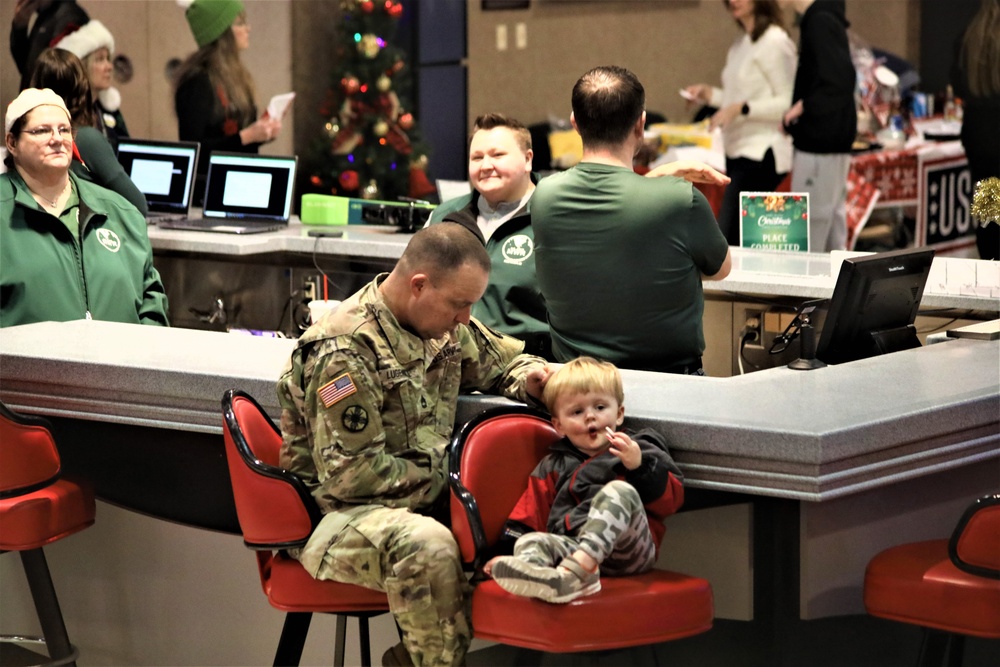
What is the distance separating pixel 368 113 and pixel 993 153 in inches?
181

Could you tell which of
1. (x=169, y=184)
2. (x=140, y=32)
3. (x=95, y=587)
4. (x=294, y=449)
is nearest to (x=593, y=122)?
(x=294, y=449)

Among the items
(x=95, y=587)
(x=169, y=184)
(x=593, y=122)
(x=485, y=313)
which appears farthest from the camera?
(x=169, y=184)

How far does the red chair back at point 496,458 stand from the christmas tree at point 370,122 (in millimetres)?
7003

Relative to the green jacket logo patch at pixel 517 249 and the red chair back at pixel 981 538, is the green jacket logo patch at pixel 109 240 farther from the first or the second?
the red chair back at pixel 981 538

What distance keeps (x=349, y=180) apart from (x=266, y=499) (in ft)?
23.4

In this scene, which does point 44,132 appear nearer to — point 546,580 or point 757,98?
point 546,580

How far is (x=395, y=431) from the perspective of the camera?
9.11 feet

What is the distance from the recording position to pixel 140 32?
30.2 ft

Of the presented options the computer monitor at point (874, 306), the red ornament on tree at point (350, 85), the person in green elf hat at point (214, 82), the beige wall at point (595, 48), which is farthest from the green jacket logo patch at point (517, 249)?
the red ornament on tree at point (350, 85)

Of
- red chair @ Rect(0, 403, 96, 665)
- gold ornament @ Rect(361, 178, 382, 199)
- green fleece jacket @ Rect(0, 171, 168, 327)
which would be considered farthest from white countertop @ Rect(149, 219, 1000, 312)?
gold ornament @ Rect(361, 178, 382, 199)

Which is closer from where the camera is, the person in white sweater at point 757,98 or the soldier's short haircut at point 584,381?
the soldier's short haircut at point 584,381

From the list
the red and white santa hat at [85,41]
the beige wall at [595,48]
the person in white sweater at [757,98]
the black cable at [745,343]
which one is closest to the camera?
the black cable at [745,343]

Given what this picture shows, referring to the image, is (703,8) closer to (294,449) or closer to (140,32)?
(140,32)

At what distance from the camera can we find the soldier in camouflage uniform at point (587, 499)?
2502mm
